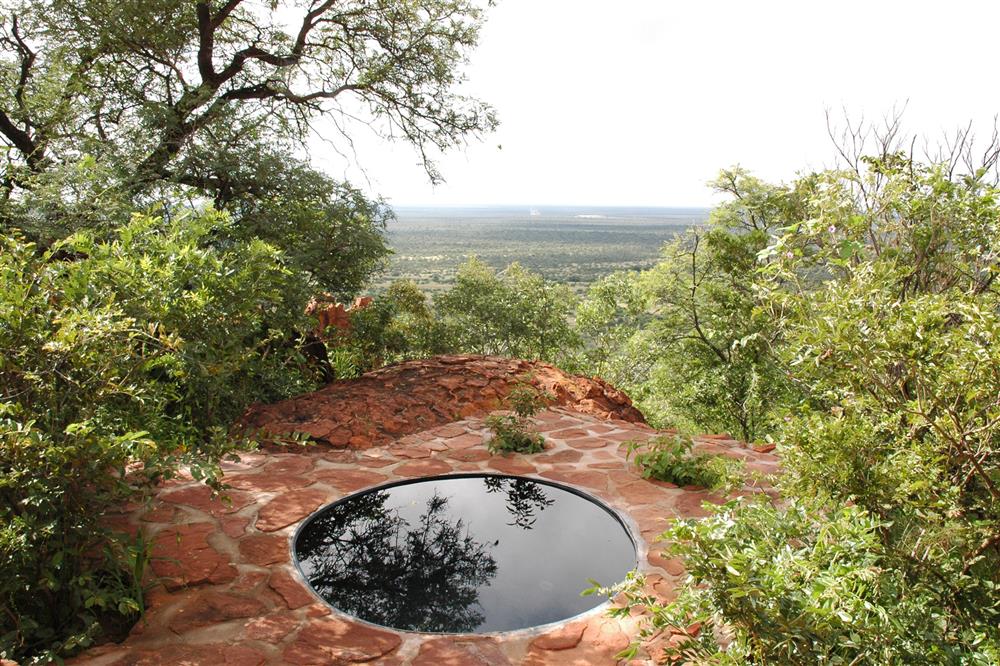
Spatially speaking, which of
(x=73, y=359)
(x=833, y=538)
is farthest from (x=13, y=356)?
(x=833, y=538)

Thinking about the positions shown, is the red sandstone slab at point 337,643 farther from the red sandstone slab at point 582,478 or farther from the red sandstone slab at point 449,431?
the red sandstone slab at point 449,431

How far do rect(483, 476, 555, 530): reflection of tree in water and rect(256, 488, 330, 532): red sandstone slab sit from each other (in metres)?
1.07

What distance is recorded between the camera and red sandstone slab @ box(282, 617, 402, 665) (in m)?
2.23

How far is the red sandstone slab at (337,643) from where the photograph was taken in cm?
223

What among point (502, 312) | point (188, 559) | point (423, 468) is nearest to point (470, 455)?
point (423, 468)

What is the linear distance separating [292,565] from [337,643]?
0.65 meters

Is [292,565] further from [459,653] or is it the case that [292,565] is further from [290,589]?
[459,653]

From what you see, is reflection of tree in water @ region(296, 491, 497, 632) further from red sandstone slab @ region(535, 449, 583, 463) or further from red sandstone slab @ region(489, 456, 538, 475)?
red sandstone slab @ region(535, 449, 583, 463)

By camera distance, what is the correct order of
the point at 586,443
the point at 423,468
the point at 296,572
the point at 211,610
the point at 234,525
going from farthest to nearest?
1. the point at 586,443
2. the point at 423,468
3. the point at 234,525
4. the point at 296,572
5. the point at 211,610

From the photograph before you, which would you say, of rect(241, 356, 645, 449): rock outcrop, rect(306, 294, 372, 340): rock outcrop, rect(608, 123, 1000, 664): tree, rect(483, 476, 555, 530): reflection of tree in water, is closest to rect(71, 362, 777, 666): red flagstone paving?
rect(483, 476, 555, 530): reflection of tree in water

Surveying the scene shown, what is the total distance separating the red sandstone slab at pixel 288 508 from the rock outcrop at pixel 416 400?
908mm

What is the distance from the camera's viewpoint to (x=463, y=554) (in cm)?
294

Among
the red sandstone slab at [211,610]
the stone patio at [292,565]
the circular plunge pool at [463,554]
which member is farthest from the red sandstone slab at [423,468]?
the red sandstone slab at [211,610]

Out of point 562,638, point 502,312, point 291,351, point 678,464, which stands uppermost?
point 291,351
